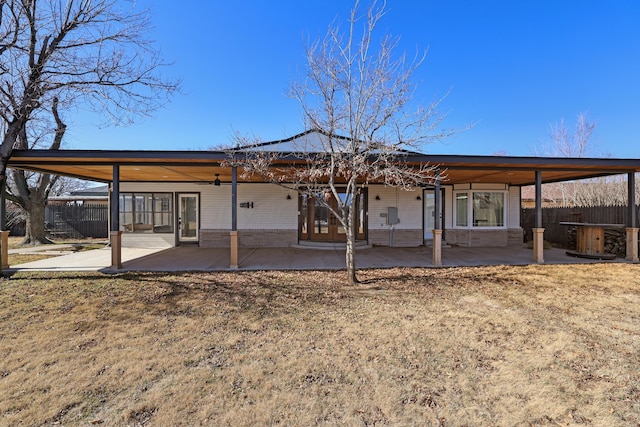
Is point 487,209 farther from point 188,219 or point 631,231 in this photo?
point 188,219

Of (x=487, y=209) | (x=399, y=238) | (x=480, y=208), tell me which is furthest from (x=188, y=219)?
(x=487, y=209)

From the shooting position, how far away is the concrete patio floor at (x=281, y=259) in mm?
8055

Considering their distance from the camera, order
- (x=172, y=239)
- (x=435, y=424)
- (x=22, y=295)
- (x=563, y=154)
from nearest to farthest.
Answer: (x=435, y=424), (x=22, y=295), (x=172, y=239), (x=563, y=154)

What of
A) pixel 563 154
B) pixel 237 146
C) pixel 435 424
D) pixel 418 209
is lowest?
pixel 435 424

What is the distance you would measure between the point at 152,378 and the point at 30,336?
225 cm

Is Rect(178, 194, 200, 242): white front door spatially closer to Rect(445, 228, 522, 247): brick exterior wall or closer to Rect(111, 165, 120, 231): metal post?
Rect(111, 165, 120, 231): metal post

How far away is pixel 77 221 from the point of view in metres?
17.5

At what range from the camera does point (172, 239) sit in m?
12.4

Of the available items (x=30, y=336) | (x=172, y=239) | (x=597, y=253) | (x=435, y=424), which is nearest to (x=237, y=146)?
(x=30, y=336)

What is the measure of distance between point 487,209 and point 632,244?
14.8 ft

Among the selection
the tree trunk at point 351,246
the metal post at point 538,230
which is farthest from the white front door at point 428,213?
the tree trunk at point 351,246

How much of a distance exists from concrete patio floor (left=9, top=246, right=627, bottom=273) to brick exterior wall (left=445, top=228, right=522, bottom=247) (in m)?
1.38

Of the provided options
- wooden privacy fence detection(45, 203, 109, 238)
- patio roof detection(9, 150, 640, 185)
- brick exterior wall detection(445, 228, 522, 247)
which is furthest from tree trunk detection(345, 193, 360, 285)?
wooden privacy fence detection(45, 203, 109, 238)

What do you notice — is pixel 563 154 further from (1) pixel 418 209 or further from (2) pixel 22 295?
(2) pixel 22 295
